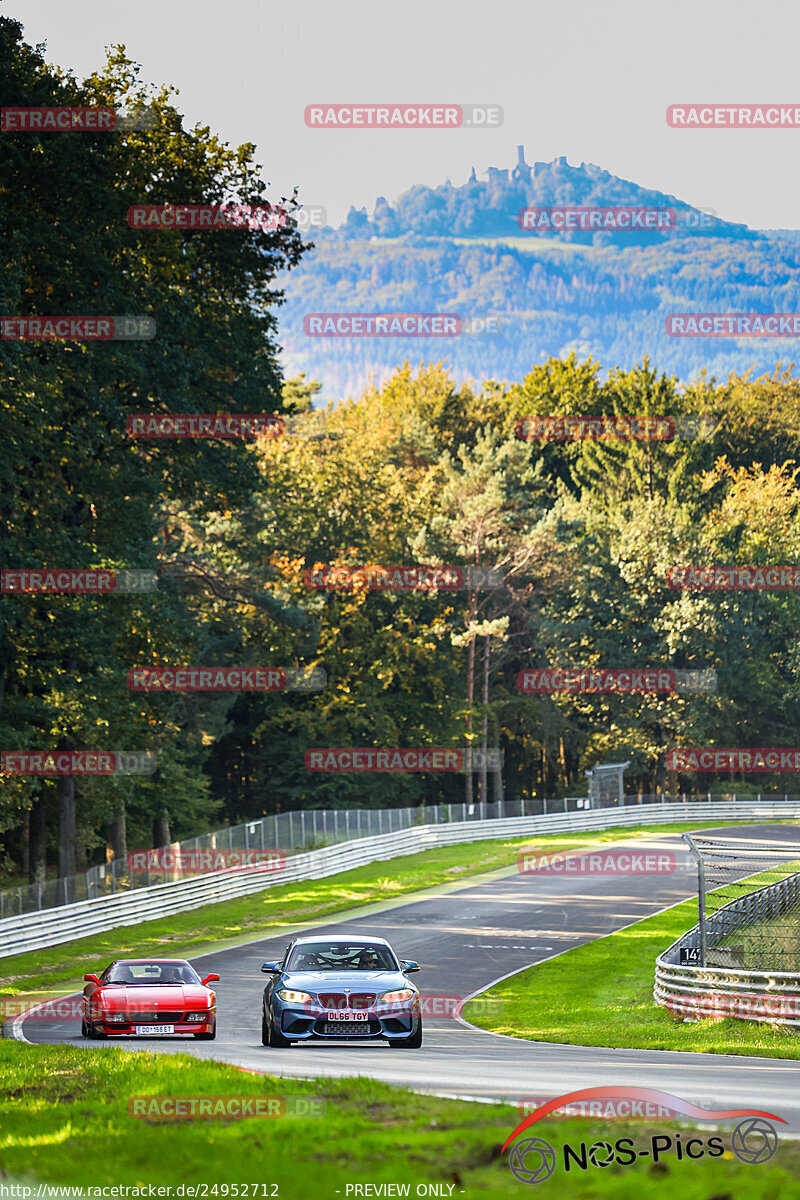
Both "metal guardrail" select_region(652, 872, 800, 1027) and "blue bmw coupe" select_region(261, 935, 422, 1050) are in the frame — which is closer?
"blue bmw coupe" select_region(261, 935, 422, 1050)

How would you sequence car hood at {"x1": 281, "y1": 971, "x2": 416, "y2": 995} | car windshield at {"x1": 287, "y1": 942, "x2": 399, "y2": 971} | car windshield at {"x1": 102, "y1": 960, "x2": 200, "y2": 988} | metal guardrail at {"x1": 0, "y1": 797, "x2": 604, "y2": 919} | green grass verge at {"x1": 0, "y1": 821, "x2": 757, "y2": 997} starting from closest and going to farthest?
car hood at {"x1": 281, "y1": 971, "x2": 416, "y2": 995} < car windshield at {"x1": 287, "y1": 942, "x2": 399, "y2": 971} < car windshield at {"x1": 102, "y1": 960, "x2": 200, "y2": 988} < green grass verge at {"x1": 0, "y1": 821, "x2": 757, "y2": 997} < metal guardrail at {"x1": 0, "y1": 797, "x2": 604, "y2": 919}

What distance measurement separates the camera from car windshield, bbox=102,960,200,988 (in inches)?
703

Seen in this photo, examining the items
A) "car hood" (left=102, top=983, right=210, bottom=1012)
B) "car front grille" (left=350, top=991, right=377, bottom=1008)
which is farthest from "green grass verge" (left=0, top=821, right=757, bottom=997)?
"car front grille" (left=350, top=991, right=377, bottom=1008)

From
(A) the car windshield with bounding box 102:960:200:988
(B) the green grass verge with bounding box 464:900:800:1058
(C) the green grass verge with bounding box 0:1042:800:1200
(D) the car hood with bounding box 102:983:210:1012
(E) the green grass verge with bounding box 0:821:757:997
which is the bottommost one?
(E) the green grass verge with bounding box 0:821:757:997

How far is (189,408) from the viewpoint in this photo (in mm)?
33875

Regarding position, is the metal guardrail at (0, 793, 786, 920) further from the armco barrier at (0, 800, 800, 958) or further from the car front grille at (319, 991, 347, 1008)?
the car front grille at (319, 991, 347, 1008)

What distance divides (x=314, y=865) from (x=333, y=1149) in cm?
3848

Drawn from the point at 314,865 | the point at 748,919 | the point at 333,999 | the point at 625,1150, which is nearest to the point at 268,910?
the point at 314,865

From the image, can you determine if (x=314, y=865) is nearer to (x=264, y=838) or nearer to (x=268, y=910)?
(x=264, y=838)

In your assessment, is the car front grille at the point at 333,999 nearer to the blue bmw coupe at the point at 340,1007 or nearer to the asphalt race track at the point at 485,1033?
the blue bmw coupe at the point at 340,1007

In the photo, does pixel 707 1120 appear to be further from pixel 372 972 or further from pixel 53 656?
pixel 53 656

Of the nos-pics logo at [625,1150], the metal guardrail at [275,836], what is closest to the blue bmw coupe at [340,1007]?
the nos-pics logo at [625,1150]

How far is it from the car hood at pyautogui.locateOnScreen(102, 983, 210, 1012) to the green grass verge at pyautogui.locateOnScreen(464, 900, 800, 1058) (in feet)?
18.1

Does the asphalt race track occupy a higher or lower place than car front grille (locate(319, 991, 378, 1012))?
lower
